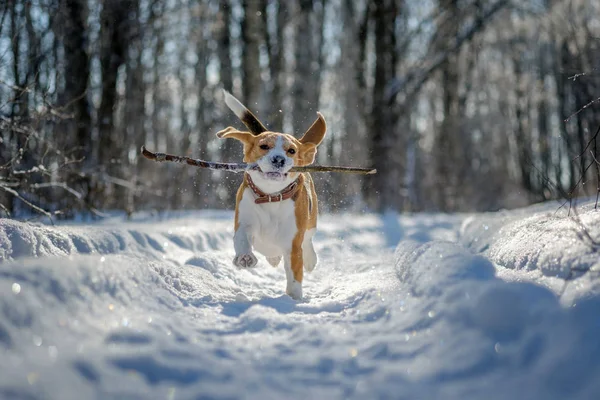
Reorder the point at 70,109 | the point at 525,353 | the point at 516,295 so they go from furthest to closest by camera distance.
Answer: the point at 70,109 → the point at 516,295 → the point at 525,353

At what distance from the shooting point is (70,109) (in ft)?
31.7

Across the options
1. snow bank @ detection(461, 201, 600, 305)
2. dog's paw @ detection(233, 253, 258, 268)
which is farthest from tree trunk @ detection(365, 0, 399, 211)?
dog's paw @ detection(233, 253, 258, 268)

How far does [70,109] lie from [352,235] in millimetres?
5602

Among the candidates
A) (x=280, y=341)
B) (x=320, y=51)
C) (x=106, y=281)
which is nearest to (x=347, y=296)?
(x=280, y=341)

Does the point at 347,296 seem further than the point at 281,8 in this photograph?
No

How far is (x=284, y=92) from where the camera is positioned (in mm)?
18422

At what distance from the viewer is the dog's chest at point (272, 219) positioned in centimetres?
434

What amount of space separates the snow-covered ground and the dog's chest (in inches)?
32.3

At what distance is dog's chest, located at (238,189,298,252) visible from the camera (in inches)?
171

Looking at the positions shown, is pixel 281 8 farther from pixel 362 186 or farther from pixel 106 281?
pixel 106 281

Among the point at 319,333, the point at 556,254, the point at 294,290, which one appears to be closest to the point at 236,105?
the point at 294,290

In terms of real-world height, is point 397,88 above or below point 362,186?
above

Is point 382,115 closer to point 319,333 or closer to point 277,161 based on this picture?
point 277,161

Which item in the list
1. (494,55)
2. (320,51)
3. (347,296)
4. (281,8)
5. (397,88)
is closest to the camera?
(347,296)
